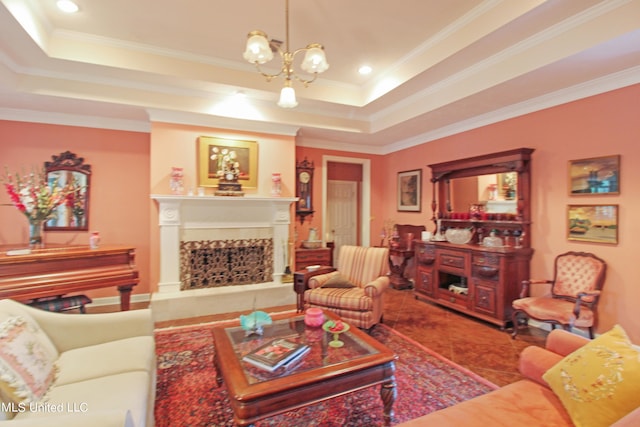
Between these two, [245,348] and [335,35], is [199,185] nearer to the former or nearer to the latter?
[335,35]

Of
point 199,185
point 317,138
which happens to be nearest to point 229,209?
point 199,185

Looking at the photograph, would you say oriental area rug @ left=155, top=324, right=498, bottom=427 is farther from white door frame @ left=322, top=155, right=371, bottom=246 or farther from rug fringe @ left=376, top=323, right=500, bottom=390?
white door frame @ left=322, top=155, right=371, bottom=246

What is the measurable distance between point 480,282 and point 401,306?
113 centimetres

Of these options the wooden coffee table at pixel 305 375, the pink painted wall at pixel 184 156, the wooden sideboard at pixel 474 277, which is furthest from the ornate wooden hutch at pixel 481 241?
the pink painted wall at pixel 184 156

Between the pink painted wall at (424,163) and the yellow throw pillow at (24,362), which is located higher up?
the pink painted wall at (424,163)

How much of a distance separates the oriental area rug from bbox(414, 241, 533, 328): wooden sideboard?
1215mm

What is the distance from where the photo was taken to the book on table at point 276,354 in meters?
1.72

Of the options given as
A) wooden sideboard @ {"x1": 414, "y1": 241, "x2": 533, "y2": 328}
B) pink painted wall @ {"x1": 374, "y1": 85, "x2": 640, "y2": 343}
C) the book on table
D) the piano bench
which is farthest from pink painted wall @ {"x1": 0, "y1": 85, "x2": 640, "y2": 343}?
the book on table

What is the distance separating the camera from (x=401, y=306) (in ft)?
14.2

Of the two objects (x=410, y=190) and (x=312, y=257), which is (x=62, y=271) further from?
(x=410, y=190)

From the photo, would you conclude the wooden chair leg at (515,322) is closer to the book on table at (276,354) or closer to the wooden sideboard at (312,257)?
the book on table at (276,354)

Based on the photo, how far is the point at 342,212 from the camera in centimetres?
642

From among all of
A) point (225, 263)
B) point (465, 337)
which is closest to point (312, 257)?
point (225, 263)

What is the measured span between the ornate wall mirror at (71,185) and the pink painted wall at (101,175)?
0.23ft
